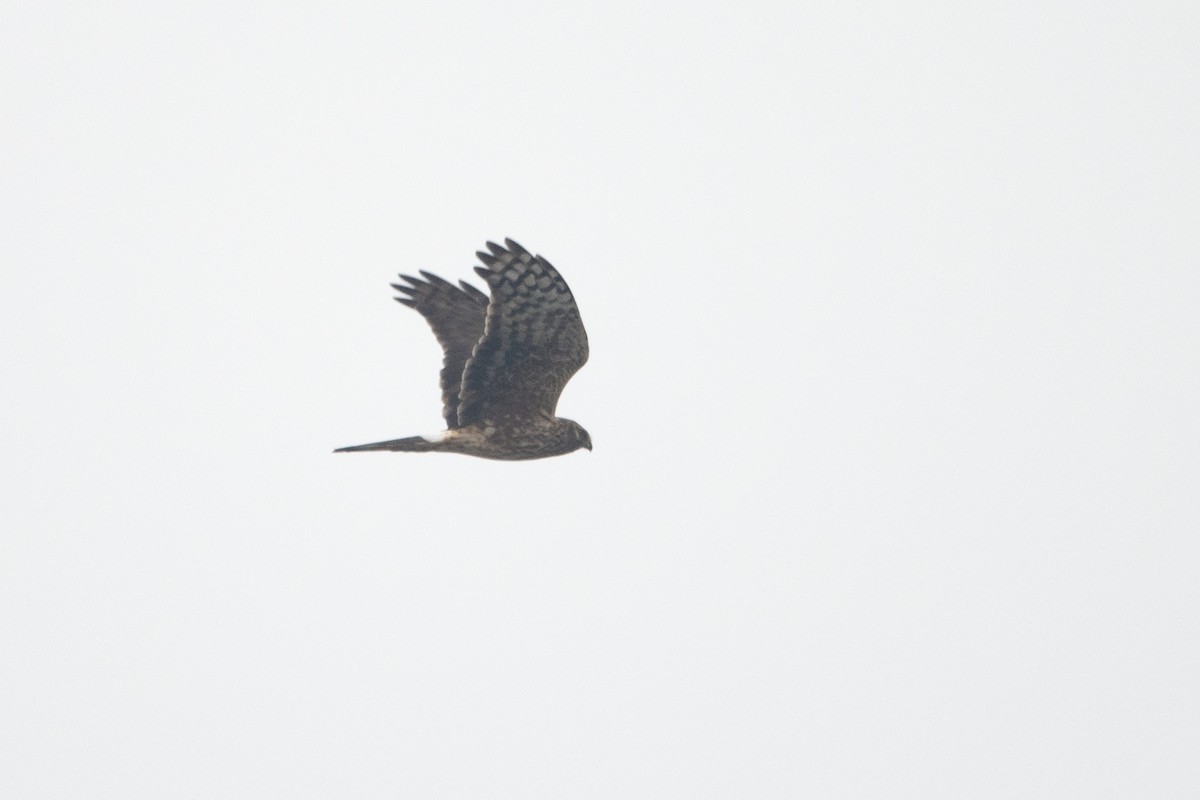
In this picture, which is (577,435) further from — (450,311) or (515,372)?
(450,311)

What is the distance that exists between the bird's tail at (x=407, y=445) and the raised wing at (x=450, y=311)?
961 mm

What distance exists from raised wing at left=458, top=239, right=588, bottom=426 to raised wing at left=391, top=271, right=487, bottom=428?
0.93 metres

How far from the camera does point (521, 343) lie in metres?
9.13

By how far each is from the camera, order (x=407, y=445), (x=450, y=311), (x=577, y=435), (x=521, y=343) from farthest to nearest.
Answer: (x=450, y=311)
(x=577, y=435)
(x=407, y=445)
(x=521, y=343)

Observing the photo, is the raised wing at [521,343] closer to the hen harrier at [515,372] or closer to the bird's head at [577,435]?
the hen harrier at [515,372]

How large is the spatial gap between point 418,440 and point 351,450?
459 millimetres

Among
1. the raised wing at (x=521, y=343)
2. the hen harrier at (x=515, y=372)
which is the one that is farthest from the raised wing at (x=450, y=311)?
the raised wing at (x=521, y=343)

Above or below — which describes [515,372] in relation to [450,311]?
below

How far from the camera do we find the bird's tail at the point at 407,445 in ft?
29.8

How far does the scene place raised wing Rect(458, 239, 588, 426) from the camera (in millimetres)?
8812

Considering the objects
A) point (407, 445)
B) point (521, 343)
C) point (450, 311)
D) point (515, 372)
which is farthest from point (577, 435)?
point (450, 311)

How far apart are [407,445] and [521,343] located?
97 cm

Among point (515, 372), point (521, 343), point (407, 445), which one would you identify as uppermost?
point (521, 343)

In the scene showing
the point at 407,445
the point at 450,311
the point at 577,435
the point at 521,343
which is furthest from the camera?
the point at 450,311
